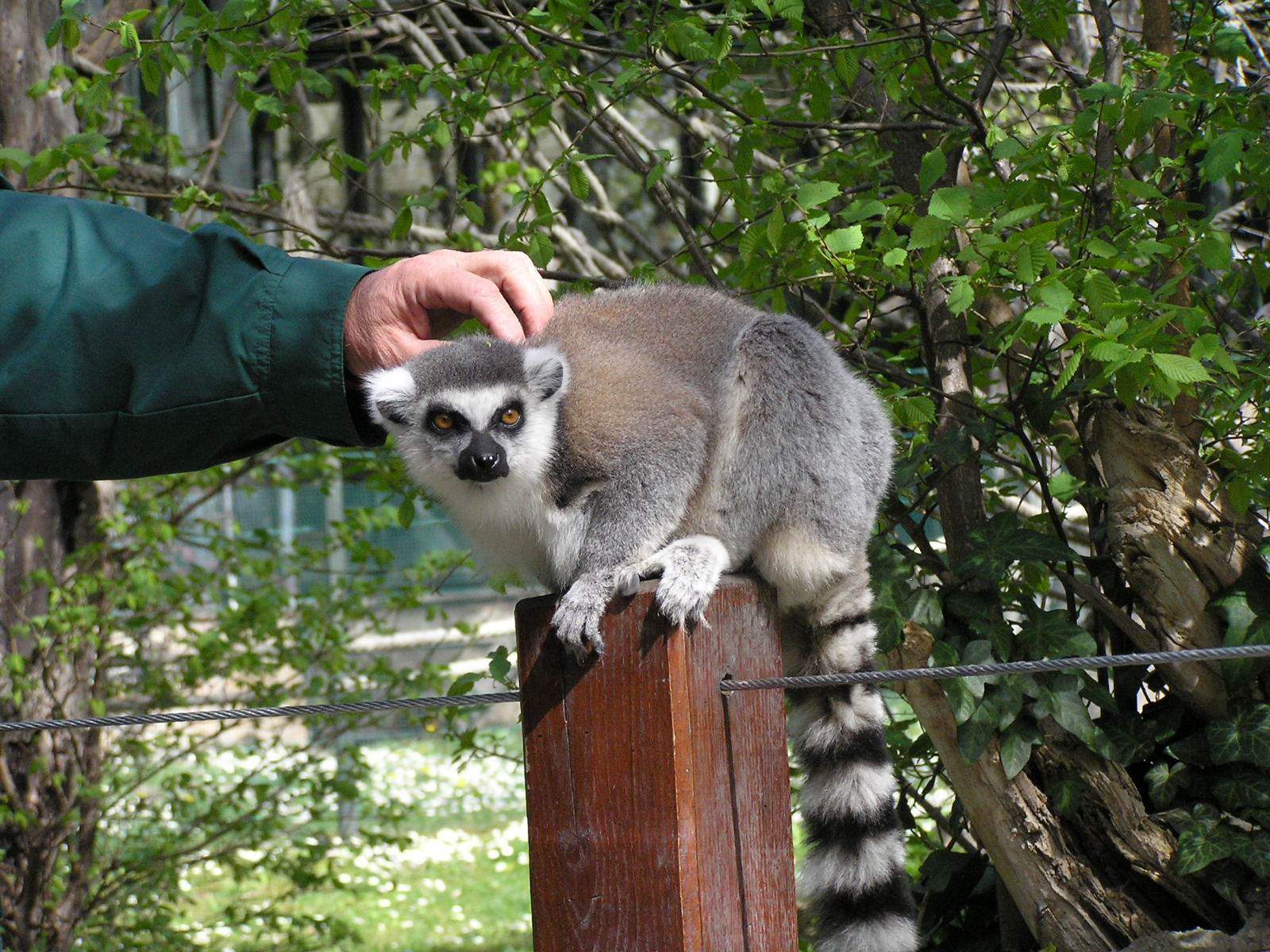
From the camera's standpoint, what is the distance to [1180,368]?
2129 mm

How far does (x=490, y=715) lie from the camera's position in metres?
8.12

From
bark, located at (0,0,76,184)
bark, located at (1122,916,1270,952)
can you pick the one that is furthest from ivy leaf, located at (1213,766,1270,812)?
bark, located at (0,0,76,184)

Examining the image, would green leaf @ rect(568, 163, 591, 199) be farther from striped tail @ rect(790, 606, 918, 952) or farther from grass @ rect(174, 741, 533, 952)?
grass @ rect(174, 741, 533, 952)

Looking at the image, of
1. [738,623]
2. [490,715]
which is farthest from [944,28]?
[490,715]

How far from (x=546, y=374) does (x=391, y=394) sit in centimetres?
32

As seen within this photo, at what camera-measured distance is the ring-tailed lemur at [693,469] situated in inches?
92.9

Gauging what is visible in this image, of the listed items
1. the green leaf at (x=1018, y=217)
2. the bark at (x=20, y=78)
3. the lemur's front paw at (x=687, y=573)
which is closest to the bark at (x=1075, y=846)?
the lemur's front paw at (x=687, y=573)

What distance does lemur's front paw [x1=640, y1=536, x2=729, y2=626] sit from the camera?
1697 millimetres

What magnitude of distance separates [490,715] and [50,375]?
642cm

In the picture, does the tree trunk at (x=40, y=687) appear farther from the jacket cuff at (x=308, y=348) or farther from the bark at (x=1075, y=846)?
the bark at (x=1075, y=846)

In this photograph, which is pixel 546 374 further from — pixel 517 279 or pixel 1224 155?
pixel 1224 155

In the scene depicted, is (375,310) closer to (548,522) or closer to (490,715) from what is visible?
(548,522)

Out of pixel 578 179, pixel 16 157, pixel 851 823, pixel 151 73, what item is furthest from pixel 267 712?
pixel 151 73

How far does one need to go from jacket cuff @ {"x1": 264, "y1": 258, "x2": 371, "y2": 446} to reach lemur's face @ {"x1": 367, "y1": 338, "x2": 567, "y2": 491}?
0.34 metres
